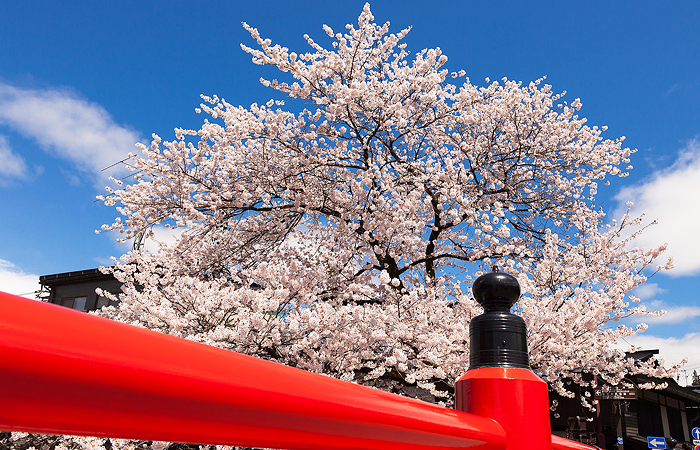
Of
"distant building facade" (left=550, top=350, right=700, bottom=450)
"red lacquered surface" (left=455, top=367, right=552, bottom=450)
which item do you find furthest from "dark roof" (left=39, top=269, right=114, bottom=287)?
"red lacquered surface" (left=455, top=367, right=552, bottom=450)

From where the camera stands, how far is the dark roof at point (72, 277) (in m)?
21.7

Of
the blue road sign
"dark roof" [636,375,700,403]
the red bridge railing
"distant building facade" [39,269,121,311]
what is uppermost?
"distant building facade" [39,269,121,311]

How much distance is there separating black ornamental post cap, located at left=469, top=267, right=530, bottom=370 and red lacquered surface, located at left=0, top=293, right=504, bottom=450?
71cm

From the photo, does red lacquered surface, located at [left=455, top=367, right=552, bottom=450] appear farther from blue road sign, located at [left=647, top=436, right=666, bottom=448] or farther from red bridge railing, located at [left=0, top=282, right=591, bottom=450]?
blue road sign, located at [left=647, top=436, right=666, bottom=448]

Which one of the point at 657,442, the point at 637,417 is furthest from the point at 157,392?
the point at 637,417

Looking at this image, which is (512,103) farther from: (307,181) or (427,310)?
(427,310)

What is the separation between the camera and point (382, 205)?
7578 millimetres

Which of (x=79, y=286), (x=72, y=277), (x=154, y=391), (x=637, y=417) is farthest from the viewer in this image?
(x=79, y=286)

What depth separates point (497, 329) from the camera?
1487 mm

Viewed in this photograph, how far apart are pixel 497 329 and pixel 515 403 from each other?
9.7 inches

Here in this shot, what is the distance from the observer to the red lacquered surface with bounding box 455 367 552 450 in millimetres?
1312

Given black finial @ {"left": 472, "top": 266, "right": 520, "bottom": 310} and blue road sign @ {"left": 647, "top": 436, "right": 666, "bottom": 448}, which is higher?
black finial @ {"left": 472, "top": 266, "right": 520, "bottom": 310}

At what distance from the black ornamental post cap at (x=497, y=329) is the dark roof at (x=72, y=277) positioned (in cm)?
2334

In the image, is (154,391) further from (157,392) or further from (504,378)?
(504,378)
